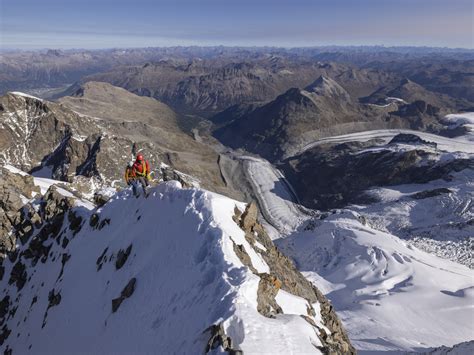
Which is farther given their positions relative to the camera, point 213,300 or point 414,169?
point 414,169

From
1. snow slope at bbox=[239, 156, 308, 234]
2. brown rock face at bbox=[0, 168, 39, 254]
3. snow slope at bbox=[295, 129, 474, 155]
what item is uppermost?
brown rock face at bbox=[0, 168, 39, 254]

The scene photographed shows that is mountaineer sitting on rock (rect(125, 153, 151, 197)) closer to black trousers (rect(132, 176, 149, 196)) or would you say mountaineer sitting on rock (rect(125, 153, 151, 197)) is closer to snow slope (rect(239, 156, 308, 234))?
black trousers (rect(132, 176, 149, 196))

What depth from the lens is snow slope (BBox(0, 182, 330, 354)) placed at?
649 inches

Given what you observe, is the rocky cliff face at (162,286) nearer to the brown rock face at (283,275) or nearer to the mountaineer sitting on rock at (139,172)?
the brown rock face at (283,275)

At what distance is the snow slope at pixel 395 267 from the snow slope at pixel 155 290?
23478 mm

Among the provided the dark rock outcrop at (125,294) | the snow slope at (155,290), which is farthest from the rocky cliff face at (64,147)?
the dark rock outcrop at (125,294)

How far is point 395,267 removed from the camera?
201 feet

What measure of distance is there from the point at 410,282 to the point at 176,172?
7259cm

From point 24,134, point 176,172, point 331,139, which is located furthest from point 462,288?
point 331,139

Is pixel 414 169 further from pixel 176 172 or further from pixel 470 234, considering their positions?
pixel 176 172

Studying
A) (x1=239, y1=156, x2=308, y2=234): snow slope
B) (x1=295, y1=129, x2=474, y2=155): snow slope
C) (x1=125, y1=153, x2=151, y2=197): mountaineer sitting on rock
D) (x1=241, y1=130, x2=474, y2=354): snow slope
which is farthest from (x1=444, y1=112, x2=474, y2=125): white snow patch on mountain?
(x1=125, y1=153, x2=151, y2=197): mountaineer sitting on rock

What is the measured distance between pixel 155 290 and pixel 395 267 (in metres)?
49.4

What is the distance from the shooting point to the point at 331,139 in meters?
176

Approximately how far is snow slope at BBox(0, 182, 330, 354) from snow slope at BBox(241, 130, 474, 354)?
924 inches
